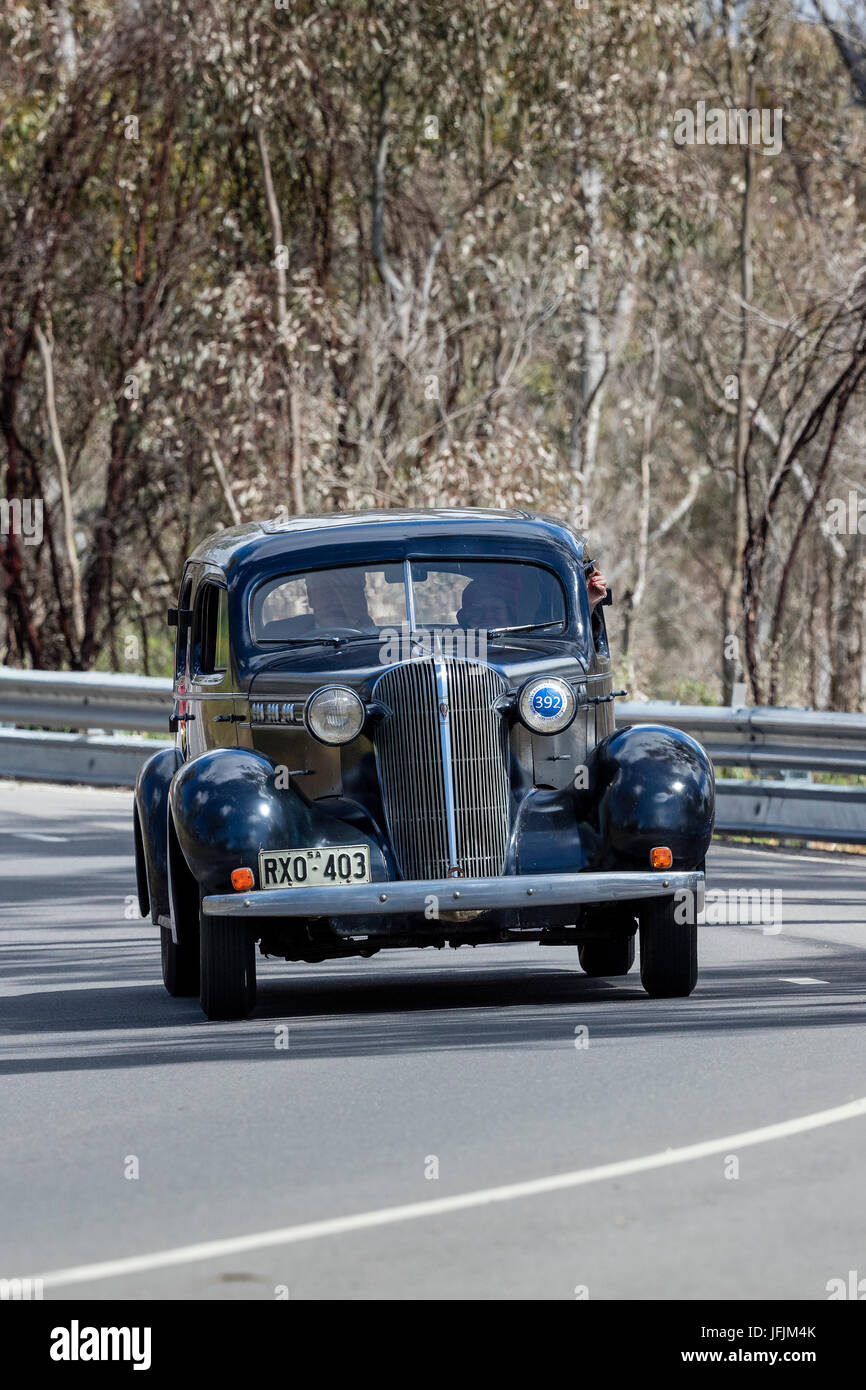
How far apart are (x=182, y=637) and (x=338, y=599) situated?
132 cm

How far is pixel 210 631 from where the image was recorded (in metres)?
10.6

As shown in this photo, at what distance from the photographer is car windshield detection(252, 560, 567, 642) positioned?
10109 mm

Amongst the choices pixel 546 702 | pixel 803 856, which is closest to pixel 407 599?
pixel 546 702

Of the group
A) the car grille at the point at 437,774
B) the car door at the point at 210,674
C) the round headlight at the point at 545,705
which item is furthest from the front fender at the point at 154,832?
the round headlight at the point at 545,705

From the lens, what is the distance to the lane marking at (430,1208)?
5.55 m

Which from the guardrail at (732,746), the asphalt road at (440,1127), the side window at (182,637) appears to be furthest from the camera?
the guardrail at (732,746)

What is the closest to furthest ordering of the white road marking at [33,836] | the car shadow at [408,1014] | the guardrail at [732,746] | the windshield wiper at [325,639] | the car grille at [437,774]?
1. the car shadow at [408,1014]
2. the car grille at [437,774]
3. the windshield wiper at [325,639]
4. the guardrail at [732,746]
5. the white road marking at [33,836]

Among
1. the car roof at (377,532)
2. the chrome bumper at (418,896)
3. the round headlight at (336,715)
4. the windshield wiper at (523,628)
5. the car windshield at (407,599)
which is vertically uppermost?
the car roof at (377,532)

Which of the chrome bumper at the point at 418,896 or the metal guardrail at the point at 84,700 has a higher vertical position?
the metal guardrail at the point at 84,700

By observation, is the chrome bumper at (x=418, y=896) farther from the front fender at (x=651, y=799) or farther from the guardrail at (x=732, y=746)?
the guardrail at (x=732, y=746)

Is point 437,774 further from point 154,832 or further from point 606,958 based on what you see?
point 606,958

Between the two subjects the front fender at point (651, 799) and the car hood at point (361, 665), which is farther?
the car hood at point (361, 665)

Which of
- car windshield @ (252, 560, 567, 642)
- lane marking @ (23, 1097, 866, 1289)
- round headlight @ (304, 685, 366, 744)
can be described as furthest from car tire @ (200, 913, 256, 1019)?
lane marking @ (23, 1097, 866, 1289)
